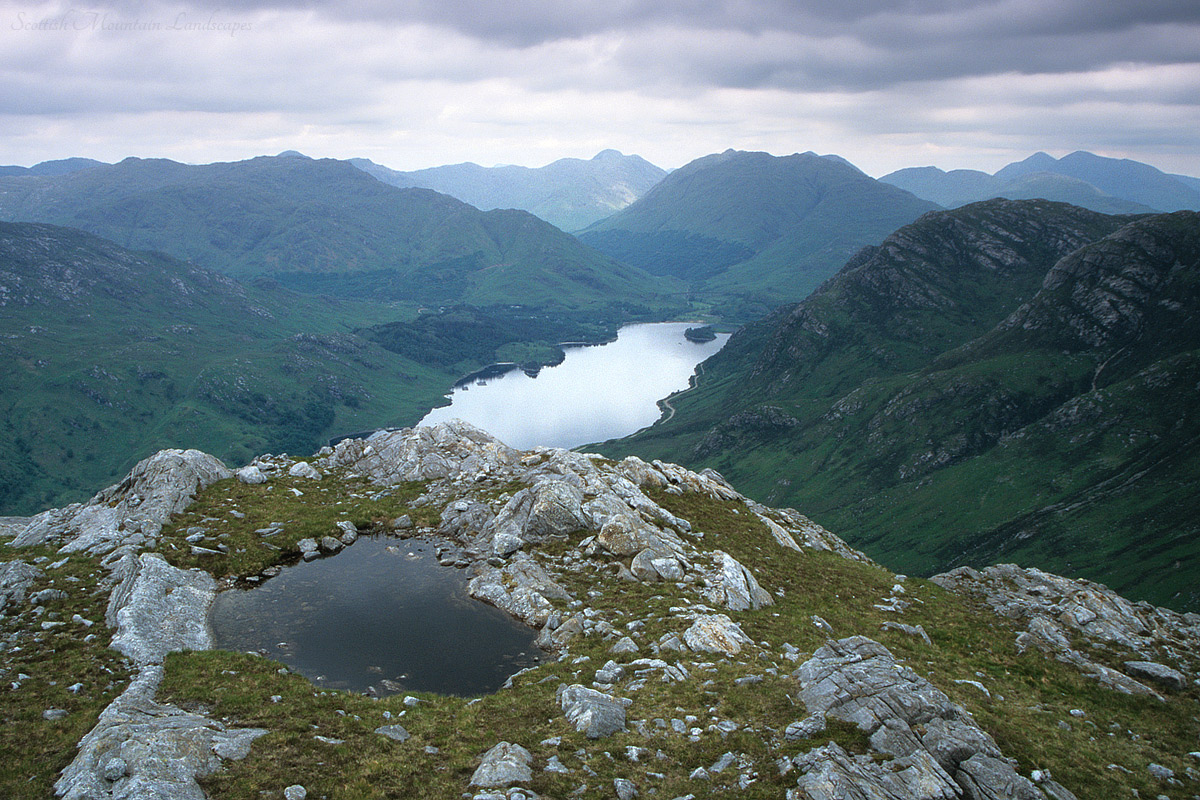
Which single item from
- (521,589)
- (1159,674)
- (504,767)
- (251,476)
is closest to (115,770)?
(504,767)

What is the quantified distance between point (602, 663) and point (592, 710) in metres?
5.76

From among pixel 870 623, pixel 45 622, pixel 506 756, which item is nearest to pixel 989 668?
pixel 870 623

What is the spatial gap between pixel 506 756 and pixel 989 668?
26.5 metres

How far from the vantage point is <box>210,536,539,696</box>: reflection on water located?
32125mm

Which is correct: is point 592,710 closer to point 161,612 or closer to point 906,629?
point 906,629

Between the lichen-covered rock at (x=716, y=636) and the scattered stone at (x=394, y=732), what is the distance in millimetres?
13598

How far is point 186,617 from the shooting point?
34000mm

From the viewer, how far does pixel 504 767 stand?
2134 cm

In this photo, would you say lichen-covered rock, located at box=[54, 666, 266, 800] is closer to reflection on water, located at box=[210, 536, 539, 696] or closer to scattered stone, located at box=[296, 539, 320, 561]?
reflection on water, located at box=[210, 536, 539, 696]

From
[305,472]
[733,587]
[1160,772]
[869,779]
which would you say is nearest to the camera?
[869,779]

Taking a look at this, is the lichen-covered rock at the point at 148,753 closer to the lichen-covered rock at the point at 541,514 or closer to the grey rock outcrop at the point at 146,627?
the grey rock outcrop at the point at 146,627

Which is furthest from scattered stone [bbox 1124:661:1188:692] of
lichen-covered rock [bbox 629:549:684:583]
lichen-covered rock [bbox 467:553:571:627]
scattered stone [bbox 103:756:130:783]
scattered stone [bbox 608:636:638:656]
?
scattered stone [bbox 103:756:130:783]

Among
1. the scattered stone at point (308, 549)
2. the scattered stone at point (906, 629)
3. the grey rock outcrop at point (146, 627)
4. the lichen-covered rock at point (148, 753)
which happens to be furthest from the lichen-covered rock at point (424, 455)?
the lichen-covered rock at point (148, 753)

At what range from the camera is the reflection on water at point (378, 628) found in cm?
3212
